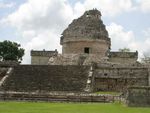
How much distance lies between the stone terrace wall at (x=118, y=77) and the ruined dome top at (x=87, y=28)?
10.2 m

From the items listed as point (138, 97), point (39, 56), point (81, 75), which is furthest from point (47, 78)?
point (39, 56)

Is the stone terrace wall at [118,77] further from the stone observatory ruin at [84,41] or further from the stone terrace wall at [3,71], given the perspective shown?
the stone terrace wall at [3,71]

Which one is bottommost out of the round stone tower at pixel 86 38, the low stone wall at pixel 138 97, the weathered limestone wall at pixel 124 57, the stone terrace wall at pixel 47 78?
the low stone wall at pixel 138 97

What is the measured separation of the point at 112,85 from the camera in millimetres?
32844

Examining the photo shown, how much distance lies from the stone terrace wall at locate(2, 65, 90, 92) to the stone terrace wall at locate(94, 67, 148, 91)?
1300mm

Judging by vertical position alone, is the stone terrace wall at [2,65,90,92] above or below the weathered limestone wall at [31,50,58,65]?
below

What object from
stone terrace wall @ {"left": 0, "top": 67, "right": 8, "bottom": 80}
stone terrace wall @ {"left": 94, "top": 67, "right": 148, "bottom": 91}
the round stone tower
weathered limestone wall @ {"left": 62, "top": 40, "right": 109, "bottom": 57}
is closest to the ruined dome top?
the round stone tower

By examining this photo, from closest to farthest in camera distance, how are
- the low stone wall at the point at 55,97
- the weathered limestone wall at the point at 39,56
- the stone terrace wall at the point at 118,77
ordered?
the low stone wall at the point at 55,97, the stone terrace wall at the point at 118,77, the weathered limestone wall at the point at 39,56

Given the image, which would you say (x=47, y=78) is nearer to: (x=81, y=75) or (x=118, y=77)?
(x=81, y=75)

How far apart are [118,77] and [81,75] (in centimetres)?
314

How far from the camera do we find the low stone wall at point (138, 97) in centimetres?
2145

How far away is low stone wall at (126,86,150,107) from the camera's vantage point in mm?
21453

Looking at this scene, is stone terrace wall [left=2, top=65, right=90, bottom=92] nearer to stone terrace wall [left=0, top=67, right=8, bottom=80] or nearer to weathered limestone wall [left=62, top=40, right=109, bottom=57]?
stone terrace wall [left=0, top=67, right=8, bottom=80]

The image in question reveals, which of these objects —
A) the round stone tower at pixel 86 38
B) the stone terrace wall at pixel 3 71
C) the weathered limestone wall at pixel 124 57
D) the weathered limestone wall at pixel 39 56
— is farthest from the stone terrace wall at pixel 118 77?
the weathered limestone wall at pixel 39 56
